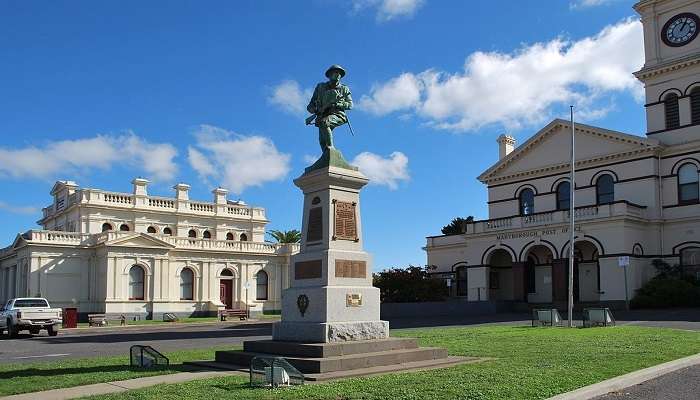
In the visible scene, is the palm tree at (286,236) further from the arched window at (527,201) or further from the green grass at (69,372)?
the green grass at (69,372)

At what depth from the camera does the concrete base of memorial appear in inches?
465

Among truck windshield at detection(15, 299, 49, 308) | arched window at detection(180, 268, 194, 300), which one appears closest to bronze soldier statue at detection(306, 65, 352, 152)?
truck windshield at detection(15, 299, 49, 308)

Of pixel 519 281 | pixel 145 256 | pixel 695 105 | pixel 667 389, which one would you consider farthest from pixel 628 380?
pixel 145 256

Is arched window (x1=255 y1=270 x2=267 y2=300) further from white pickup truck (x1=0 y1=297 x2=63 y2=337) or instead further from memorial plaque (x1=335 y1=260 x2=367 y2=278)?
memorial plaque (x1=335 y1=260 x2=367 y2=278)

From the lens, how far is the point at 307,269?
14.2 meters

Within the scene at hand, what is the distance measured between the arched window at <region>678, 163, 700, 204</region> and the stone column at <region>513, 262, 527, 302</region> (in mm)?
10169

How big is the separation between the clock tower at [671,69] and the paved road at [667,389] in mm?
33848

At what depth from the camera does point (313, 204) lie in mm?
14492

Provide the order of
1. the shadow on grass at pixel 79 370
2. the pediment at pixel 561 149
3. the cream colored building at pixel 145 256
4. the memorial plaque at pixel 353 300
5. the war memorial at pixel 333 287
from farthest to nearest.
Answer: the cream colored building at pixel 145 256 → the pediment at pixel 561 149 → the memorial plaque at pixel 353 300 → the war memorial at pixel 333 287 → the shadow on grass at pixel 79 370

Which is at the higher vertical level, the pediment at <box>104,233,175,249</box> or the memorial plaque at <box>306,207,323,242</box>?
the pediment at <box>104,233,175,249</box>

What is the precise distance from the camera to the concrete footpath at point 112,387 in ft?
33.2

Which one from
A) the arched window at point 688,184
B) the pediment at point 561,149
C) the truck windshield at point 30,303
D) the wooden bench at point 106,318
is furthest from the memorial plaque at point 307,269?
the arched window at point 688,184

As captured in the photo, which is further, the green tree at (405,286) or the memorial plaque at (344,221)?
the green tree at (405,286)

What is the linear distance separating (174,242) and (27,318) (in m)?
21.7
